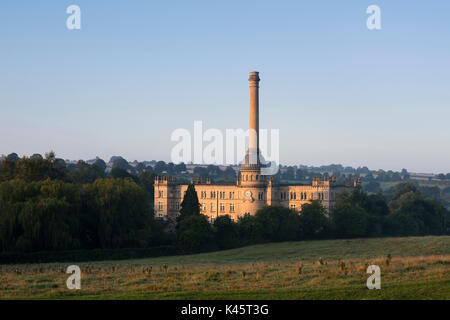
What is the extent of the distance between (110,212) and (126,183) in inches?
307

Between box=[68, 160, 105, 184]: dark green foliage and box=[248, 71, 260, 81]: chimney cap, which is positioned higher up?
box=[248, 71, 260, 81]: chimney cap

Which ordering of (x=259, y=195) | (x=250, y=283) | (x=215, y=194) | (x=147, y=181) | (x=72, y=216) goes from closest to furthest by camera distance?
(x=250, y=283)
(x=72, y=216)
(x=259, y=195)
(x=215, y=194)
(x=147, y=181)

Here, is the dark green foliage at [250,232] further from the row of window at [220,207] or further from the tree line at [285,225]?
the row of window at [220,207]

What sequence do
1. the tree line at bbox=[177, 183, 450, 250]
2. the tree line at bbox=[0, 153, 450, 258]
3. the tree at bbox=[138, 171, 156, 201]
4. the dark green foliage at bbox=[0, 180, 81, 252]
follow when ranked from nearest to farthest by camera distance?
the dark green foliage at bbox=[0, 180, 81, 252] < the tree line at bbox=[0, 153, 450, 258] < the tree line at bbox=[177, 183, 450, 250] < the tree at bbox=[138, 171, 156, 201]

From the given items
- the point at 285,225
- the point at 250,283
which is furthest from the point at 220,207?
the point at 250,283

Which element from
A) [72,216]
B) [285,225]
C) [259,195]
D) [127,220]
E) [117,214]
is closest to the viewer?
[72,216]

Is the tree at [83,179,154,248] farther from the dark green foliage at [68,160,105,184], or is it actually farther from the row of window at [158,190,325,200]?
the dark green foliage at [68,160,105,184]

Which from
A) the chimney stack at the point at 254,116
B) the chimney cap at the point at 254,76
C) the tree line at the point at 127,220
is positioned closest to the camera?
the tree line at the point at 127,220

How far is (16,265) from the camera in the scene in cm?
5906

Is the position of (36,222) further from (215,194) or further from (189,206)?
(215,194)

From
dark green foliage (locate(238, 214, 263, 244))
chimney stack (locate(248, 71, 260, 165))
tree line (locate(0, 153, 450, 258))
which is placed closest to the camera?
tree line (locate(0, 153, 450, 258))

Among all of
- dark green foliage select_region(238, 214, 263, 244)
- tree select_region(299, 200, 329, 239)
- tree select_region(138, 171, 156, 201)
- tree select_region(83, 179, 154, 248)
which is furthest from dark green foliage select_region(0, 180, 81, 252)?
tree select_region(138, 171, 156, 201)

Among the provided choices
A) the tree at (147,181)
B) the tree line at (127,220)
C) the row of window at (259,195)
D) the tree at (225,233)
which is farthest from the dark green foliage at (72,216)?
the tree at (147,181)

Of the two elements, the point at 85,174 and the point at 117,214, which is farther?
the point at 85,174
